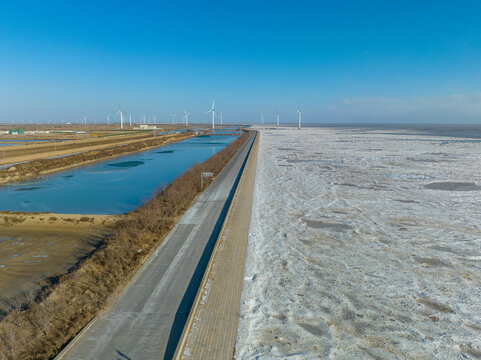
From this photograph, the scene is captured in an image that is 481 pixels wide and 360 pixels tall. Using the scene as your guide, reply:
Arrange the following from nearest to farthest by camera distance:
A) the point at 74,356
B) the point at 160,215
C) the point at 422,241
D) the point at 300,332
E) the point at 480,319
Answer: the point at 74,356
the point at 300,332
the point at 480,319
the point at 422,241
the point at 160,215

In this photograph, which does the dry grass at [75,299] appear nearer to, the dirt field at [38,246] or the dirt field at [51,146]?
the dirt field at [38,246]

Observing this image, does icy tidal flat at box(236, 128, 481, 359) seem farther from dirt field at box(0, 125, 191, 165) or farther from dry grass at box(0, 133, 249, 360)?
dirt field at box(0, 125, 191, 165)

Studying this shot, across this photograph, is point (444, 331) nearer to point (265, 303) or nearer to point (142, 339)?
point (265, 303)

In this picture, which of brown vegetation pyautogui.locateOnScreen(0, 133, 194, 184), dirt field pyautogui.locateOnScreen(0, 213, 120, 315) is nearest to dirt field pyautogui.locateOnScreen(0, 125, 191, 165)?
brown vegetation pyautogui.locateOnScreen(0, 133, 194, 184)

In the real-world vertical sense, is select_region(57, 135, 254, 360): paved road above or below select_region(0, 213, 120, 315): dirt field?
above

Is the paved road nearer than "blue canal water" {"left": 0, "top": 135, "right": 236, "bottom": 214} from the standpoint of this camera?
Yes

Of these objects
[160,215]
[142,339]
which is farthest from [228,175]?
[142,339]

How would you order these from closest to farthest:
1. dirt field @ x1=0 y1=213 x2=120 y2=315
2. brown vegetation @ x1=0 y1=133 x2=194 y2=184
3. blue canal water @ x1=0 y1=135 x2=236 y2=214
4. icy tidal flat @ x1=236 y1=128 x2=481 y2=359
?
icy tidal flat @ x1=236 y1=128 x2=481 y2=359 < dirt field @ x1=0 y1=213 x2=120 y2=315 < blue canal water @ x1=0 y1=135 x2=236 y2=214 < brown vegetation @ x1=0 y1=133 x2=194 y2=184
